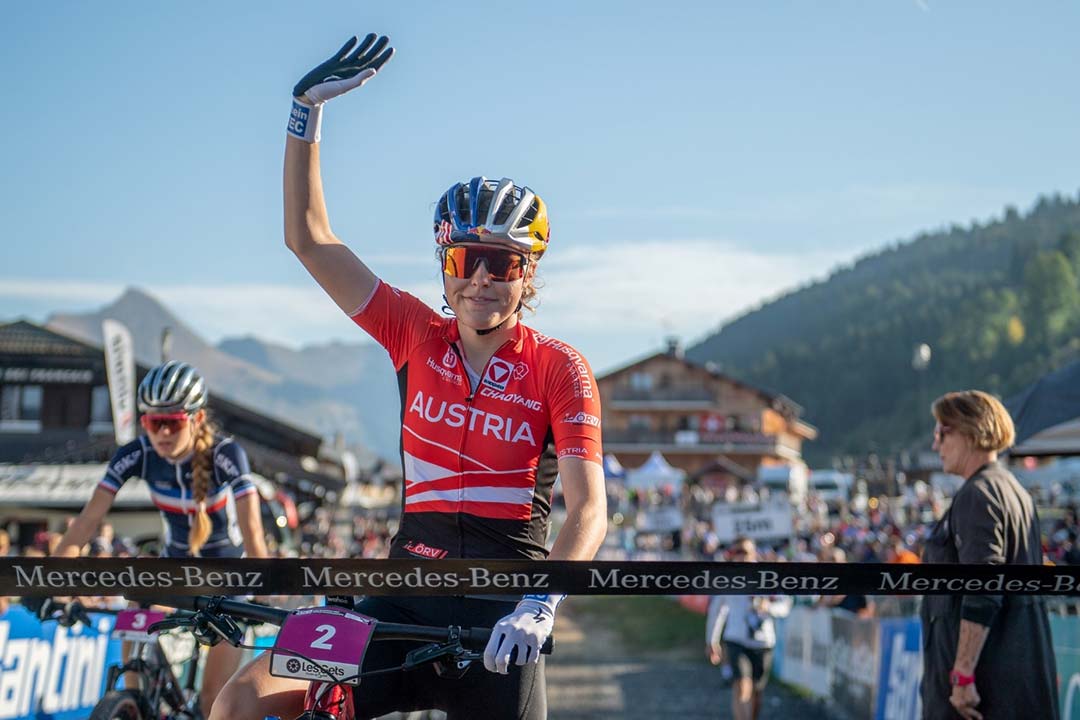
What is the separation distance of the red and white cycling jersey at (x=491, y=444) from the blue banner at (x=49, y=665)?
4680 mm

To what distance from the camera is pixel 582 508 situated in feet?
12.3

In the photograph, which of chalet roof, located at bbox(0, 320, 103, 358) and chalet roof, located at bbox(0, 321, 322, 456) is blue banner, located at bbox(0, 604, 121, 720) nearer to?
chalet roof, located at bbox(0, 321, 322, 456)

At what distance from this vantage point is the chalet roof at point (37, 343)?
51281mm

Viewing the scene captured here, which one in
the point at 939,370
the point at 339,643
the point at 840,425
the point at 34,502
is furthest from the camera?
the point at 840,425

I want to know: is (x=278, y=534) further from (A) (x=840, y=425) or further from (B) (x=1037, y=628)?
(A) (x=840, y=425)

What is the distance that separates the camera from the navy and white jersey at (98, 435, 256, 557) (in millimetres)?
6281

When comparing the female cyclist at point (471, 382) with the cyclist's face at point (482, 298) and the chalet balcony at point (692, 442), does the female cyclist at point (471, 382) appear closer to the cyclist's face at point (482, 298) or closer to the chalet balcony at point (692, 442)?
the cyclist's face at point (482, 298)

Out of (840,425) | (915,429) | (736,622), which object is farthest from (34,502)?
(840,425)

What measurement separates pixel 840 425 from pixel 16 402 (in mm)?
156034

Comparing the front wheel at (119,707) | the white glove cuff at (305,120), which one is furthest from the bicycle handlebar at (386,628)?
the white glove cuff at (305,120)

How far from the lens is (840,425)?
191m

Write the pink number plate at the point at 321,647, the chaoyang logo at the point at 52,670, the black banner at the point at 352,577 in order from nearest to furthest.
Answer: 1. the pink number plate at the point at 321,647
2. the black banner at the point at 352,577
3. the chaoyang logo at the point at 52,670

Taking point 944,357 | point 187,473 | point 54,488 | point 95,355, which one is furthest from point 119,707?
point 944,357

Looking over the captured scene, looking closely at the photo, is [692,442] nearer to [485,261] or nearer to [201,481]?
[201,481]
